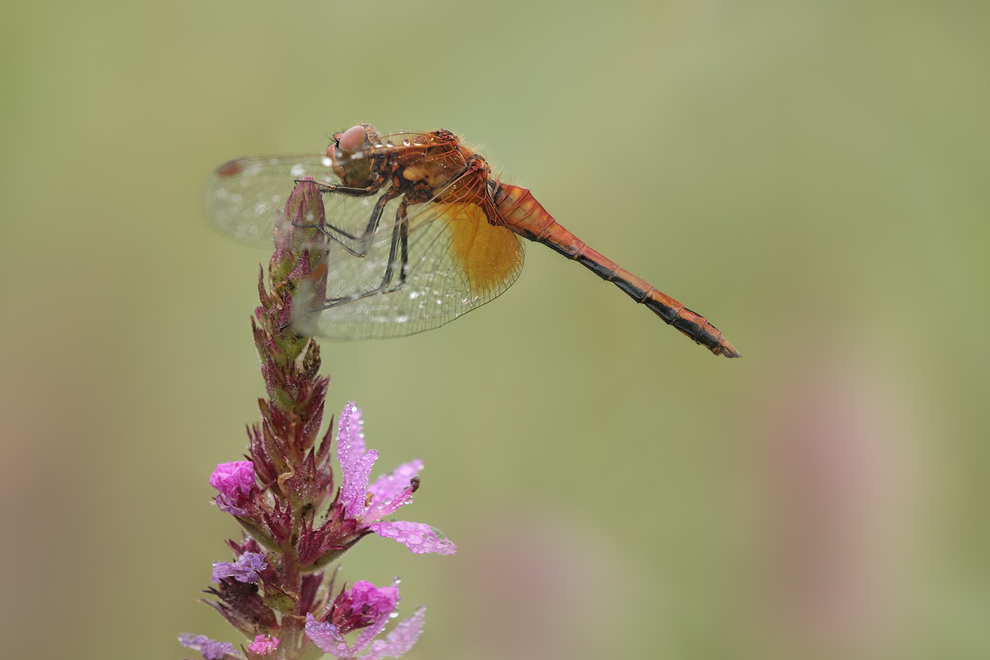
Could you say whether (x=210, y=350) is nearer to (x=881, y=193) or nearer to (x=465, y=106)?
(x=465, y=106)

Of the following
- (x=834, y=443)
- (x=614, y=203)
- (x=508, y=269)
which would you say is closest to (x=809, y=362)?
(x=834, y=443)

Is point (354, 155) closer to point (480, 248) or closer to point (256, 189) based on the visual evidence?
point (256, 189)

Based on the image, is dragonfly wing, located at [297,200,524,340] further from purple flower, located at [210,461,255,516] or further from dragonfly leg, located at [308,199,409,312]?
purple flower, located at [210,461,255,516]

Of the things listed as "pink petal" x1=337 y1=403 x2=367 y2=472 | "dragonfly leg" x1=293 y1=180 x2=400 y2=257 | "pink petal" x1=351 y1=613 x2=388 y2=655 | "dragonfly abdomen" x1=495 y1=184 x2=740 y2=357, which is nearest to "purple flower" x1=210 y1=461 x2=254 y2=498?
"pink petal" x1=337 y1=403 x2=367 y2=472

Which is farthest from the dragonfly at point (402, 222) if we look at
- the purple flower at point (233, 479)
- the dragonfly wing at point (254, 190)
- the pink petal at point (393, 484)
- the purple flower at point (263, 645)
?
the purple flower at point (263, 645)

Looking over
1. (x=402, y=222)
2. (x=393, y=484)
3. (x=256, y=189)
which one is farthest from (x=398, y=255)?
(x=393, y=484)

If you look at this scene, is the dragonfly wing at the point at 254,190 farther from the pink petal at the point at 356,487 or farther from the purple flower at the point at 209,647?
the purple flower at the point at 209,647
